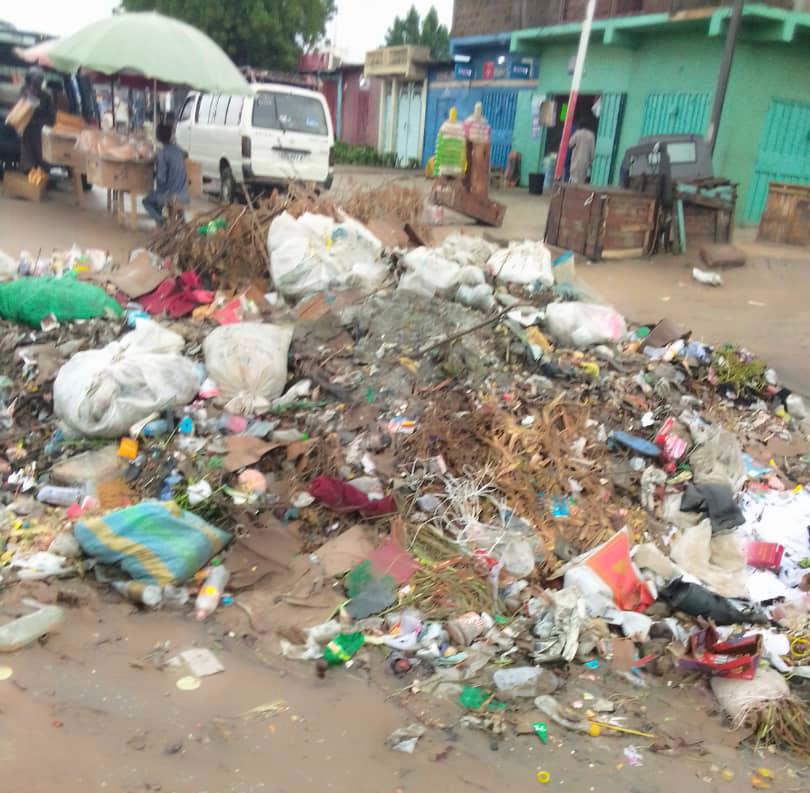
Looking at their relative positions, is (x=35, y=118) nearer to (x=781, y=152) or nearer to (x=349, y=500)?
(x=349, y=500)

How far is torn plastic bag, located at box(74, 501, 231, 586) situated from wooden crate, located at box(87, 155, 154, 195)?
696 cm

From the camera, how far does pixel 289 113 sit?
11.7m

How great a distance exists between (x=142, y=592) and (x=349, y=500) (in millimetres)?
1083

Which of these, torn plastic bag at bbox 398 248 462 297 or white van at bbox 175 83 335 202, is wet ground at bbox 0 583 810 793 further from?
white van at bbox 175 83 335 202

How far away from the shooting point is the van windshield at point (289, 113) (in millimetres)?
11438

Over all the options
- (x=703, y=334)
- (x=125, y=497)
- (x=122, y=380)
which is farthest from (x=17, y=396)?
(x=703, y=334)

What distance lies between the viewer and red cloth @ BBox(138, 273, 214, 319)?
6016 millimetres

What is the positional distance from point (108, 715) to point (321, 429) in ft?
6.81

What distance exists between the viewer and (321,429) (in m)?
4.42

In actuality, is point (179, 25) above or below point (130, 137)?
above

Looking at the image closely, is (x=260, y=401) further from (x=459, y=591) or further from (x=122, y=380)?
(x=459, y=591)

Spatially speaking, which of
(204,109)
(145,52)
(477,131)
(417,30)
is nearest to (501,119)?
(477,131)

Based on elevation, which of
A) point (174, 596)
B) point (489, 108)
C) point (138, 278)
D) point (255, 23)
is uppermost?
point (255, 23)

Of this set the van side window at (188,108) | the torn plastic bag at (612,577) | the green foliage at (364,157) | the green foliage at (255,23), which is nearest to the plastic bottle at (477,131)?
the van side window at (188,108)
